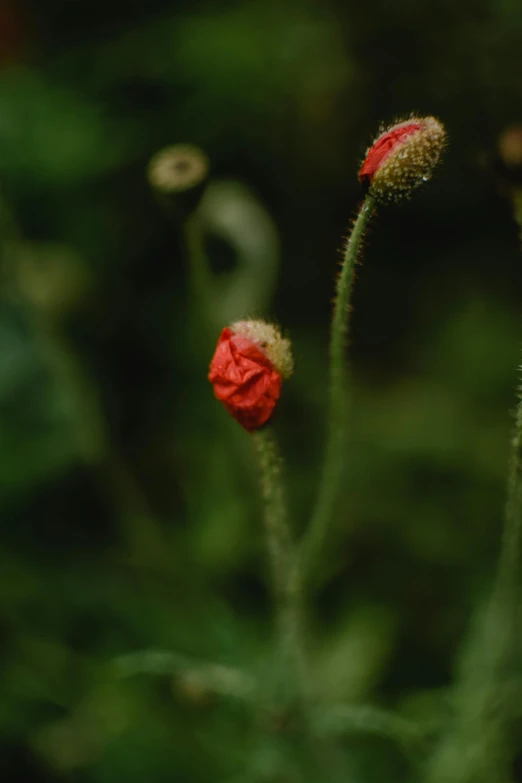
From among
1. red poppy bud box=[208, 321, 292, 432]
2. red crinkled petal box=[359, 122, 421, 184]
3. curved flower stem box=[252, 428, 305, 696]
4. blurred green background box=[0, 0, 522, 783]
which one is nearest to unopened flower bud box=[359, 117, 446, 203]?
red crinkled petal box=[359, 122, 421, 184]

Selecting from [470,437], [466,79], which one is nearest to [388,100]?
[466,79]

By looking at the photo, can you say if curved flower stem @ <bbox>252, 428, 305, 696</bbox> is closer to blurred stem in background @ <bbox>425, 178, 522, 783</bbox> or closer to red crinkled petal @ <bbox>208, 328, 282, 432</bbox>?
red crinkled petal @ <bbox>208, 328, 282, 432</bbox>

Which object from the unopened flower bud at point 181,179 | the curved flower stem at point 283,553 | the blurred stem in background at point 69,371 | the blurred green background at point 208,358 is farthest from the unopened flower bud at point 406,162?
the blurred stem in background at point 69,371

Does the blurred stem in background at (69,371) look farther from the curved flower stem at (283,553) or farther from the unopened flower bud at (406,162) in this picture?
the unopened flower bud at (406,162)

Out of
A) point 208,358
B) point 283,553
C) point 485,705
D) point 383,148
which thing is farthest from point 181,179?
point 485,705

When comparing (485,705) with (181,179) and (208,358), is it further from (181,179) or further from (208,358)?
(208,358)
